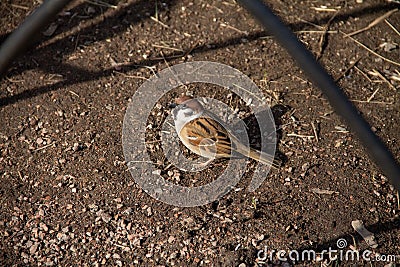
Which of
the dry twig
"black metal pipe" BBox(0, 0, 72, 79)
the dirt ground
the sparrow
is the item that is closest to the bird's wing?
the sparrow

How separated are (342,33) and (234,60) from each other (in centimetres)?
104

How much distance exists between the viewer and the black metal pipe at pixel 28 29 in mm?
1532

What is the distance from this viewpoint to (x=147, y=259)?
3076 millimetres

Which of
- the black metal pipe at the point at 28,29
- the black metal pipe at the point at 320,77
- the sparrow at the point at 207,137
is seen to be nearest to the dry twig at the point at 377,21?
the sparrow at the point at 207,137

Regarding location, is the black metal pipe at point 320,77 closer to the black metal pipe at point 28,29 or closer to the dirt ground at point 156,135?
the black metal pipe at point 28,29

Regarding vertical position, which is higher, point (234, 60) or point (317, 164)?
point (234, 60)

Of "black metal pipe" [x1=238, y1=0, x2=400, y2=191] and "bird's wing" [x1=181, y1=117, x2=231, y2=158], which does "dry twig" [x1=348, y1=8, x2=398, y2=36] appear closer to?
"bird's wing" [x1=181, y1=117, x2=231, y2=158]

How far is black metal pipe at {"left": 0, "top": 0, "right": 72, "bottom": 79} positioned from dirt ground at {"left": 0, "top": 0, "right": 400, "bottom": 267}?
4.91ft

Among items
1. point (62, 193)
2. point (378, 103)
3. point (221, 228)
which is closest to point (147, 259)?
point (221, 228)

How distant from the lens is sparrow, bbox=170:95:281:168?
358cm

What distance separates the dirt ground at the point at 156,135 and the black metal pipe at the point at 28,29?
1.50m

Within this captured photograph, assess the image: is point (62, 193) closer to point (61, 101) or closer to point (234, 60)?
point (61, 101)

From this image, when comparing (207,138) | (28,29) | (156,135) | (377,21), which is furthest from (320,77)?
(377,21)

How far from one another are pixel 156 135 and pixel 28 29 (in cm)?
225
